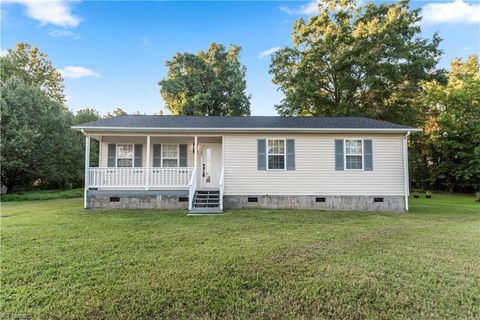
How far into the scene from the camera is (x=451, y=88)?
22.1 metres

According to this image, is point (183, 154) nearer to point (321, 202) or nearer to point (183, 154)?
point (183, 154)

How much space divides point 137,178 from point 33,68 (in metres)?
26.5

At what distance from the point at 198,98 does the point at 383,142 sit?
1543cm

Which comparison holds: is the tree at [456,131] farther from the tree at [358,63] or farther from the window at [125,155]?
the window at [125,155]

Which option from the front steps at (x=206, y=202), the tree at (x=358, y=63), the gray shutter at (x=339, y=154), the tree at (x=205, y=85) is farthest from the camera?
the tree at (x=205, y=85)

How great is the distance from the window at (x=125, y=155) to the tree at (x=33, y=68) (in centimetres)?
1920

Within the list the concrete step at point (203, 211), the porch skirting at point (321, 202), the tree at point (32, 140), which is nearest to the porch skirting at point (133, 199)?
the concrete step at point (203, 211)

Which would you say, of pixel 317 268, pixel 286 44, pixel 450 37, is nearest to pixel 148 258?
pixel 317 268

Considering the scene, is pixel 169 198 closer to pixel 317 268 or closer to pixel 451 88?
pixel 317 268

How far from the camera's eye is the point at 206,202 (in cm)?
967

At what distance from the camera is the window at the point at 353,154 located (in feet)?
32.9

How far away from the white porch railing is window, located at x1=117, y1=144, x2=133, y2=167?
38.7 inches

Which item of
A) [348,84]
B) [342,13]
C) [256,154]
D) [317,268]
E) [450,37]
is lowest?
[317,268]

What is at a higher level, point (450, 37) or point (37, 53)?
point (37, 53)
